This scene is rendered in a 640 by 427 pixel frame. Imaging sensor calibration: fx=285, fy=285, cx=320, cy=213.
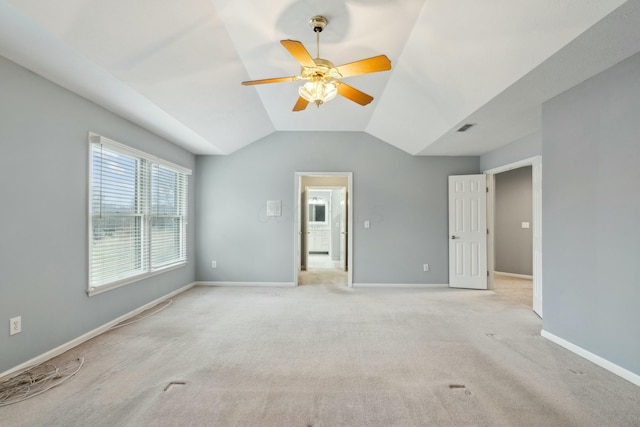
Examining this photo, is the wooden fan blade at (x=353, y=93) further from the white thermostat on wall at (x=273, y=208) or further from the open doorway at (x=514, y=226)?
the open doorway at (x=514, y=226)

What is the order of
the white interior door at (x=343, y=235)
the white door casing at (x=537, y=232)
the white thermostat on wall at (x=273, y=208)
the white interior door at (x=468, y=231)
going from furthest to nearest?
the white interior door at (x=343, y=235) → the white thermostat on wall at (x=273, y=208) → the white interior door at (x=468, y=231) → the white door casing at (x=537, y=232)

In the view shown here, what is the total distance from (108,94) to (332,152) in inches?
128

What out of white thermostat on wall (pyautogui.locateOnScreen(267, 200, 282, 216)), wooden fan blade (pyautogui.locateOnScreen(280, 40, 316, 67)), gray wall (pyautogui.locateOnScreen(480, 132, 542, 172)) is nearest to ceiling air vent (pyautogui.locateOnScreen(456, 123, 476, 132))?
gray wall (pyautogui.locateOnScreen(480, 132, 542, 172))

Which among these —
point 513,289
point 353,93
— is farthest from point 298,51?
point 513,289

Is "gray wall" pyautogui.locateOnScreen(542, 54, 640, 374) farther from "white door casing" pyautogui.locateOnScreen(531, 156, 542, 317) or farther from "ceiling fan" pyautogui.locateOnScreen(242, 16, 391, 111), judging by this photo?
"ceiling fan" pyautogui.locateOnScreen(242, 16, 391, 111)

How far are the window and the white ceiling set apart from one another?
1.76 feet

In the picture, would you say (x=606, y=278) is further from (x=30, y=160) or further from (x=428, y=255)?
(x=30, y=160)

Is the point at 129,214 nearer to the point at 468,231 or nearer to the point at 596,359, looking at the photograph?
the point at 596,359

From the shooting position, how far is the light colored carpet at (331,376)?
1.73 metres

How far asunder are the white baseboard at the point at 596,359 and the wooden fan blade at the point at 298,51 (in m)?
3.21

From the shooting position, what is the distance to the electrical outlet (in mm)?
2100

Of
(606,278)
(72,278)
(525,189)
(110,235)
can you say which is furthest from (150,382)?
(525,189)

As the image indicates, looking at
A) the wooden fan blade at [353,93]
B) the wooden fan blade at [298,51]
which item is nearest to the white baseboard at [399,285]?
the wooden fan blade at [353,93]

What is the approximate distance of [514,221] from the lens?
5992 millimetres
